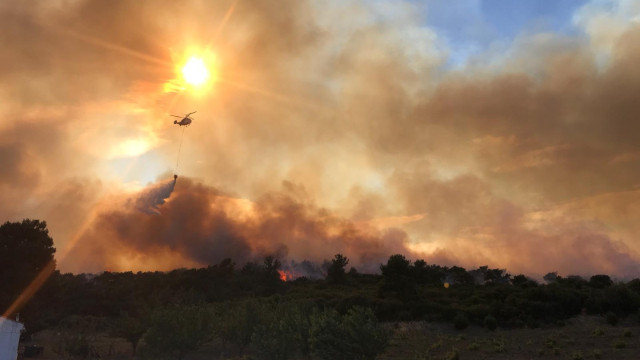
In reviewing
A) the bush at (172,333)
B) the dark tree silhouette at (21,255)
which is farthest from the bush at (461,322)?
the dark tree silhouette at (21,255)

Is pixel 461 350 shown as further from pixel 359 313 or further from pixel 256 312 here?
pixel 256 312

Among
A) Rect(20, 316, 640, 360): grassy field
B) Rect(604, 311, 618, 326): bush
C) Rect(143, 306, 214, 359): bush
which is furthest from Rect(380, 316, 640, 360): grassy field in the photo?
Rect(143, 306, 214, 359): bush

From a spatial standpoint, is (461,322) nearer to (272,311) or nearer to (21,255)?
(272,311)

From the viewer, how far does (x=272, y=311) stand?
48.1m

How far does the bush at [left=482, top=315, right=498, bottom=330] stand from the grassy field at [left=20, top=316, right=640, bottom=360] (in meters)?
0.92

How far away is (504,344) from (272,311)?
978 inches

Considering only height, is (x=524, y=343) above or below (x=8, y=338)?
below

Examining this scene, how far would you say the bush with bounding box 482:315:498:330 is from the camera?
53750mm

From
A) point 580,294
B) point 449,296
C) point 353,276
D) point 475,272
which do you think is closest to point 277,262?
point 353,276

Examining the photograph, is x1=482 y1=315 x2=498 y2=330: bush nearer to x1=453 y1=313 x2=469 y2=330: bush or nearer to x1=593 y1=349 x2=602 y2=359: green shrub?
x1=453 y1=313 x2=469 y2=330: bush

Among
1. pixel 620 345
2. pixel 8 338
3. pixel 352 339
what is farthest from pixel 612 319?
pixel 8 338

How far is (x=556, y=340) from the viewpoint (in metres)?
42.7

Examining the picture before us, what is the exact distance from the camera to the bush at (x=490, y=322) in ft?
176

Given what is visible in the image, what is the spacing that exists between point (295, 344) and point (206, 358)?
17.8m
